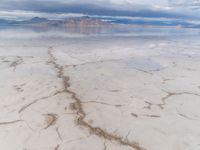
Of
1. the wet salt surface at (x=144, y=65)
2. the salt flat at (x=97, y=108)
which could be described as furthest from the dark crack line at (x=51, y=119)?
the wet salt surface at (x=144, y=65)

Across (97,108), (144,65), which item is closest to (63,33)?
(144,65)

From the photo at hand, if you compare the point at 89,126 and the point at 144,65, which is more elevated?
the point at 89,126

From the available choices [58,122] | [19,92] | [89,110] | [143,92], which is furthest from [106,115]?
[19,92]

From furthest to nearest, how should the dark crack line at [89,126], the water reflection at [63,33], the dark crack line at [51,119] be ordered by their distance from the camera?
the water reflection at [63,33]
the dark crack line at [51,119]
the dark crack line at [89,126]

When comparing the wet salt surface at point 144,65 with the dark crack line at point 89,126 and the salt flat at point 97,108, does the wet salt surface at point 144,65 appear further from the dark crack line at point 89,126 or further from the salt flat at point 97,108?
the dark crack line at point 89,126

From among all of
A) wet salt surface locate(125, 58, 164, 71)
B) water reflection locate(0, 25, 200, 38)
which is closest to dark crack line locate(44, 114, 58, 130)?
wet salt surface locate(125, 58, 164, 71)

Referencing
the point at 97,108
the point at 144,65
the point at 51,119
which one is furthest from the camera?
the point at 144,65

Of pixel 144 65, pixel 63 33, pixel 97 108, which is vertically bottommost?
Result: pixel 63 33

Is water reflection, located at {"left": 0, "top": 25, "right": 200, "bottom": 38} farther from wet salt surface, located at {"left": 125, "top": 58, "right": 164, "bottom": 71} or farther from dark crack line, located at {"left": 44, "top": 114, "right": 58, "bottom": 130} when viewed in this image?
dark crack line, located at {"left": 44, "top": 114, "right": 58, "bottom": 130}

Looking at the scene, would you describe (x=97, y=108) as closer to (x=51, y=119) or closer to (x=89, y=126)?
(x=89, y=126)
